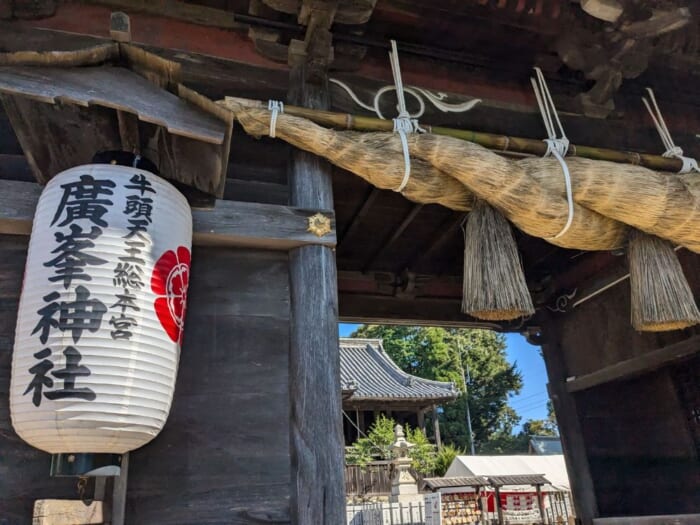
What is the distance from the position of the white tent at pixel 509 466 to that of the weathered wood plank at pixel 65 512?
1363 cm

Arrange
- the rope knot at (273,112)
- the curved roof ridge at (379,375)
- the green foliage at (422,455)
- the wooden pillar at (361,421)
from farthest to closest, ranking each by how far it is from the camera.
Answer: the curved roof ridge at (379,375) → the wooden pillar at (361,421) → the green foliage at (422,455) → the rope knot at (273,112)

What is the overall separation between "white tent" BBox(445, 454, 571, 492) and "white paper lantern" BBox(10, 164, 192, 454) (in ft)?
45.2

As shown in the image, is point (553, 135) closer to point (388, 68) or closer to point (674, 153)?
point (674, 153)

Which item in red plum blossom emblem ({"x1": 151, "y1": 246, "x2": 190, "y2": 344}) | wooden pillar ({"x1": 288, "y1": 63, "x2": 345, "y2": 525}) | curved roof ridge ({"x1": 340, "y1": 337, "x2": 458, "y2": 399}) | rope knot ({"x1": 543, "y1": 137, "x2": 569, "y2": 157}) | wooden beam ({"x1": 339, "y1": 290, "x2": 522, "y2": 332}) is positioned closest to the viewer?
red plum blossom emblem ({"x1": 151, "y1": 246, "x2": 190, "y2": 344})

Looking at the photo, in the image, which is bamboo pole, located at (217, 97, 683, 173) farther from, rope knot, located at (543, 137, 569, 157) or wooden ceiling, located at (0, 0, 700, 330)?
wooden ceiling, located at (0, 0, 700, 330)

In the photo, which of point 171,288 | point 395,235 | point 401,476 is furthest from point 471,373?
point 171,288

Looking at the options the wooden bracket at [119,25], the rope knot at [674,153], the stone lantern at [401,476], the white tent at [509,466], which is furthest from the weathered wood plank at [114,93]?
the white tent at [509,466]

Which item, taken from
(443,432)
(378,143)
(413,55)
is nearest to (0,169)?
(378,143)

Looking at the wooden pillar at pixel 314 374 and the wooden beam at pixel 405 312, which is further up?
the wooden beam at pixel 405 312

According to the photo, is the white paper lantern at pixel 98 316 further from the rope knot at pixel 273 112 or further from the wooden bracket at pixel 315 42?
the wooden bracket at pixel 315 42

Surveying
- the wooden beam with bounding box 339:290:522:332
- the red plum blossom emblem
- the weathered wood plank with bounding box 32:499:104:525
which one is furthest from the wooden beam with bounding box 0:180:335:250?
the wooden beam with bounding box 339:290:522:332

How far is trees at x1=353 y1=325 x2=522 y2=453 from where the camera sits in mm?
31750

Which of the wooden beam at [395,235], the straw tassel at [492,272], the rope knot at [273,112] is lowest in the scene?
the straw tassel at [492,272]

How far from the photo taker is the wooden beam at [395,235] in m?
3.88
